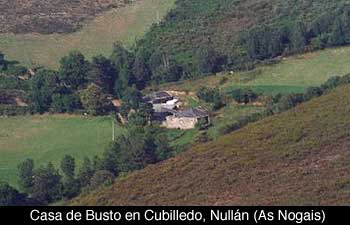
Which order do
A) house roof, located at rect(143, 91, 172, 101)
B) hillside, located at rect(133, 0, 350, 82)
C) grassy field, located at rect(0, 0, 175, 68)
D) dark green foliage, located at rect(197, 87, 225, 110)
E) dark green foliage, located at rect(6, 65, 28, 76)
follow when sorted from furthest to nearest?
grassy field, located at rect(0, 0, 175, 68) < hillside, located at rect(133, 0, 350, 82) < dark green foliage, located at rect(6, 65, 28, 76) < house roof, located at rect(143, 91, 172, 101) < dark green foliage, located at rect(197, 87, 225, 110)

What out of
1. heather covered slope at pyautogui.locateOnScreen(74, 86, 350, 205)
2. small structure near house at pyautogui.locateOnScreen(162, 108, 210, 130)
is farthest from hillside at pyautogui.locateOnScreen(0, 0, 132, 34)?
heather covered slope at pyautogui.locateOnScreen(74, 86, 350, 205)

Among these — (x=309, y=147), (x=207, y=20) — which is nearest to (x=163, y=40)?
(x=207, y=20)

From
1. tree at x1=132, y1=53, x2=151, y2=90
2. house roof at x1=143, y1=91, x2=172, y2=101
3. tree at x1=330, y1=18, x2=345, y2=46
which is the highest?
tree at x1=330, y1=18, x2=345, y2=46

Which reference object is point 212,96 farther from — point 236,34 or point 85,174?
point 85,174

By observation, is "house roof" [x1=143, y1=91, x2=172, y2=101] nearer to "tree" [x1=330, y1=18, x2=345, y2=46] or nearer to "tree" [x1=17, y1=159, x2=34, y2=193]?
"tree" [x1=330, y1=18, x2=345, y2=46]

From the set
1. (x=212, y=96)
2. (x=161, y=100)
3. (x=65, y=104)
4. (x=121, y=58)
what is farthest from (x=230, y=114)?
(x=121, y=58)

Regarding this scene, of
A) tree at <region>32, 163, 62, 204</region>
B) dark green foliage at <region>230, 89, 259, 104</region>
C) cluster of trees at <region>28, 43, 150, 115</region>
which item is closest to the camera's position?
tree at <region>32, 163, 62, 204</region>
